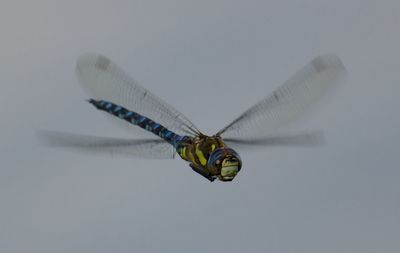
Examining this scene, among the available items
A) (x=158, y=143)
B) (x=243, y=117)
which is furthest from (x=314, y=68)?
(x=158, y=143)

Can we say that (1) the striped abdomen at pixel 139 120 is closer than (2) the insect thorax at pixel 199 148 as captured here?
No

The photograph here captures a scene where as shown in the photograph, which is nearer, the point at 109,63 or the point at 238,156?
the point at 238,156

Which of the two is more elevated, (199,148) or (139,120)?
(139,120)

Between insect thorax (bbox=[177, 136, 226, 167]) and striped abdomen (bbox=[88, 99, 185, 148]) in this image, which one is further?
striped abdomen (bbox=[88, 99, 185, 148])

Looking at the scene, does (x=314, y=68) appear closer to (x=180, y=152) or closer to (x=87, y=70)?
(x=180, y=152)

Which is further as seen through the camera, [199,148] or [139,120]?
[139,120]

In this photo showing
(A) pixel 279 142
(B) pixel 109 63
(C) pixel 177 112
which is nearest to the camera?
(A) pixel 279 142

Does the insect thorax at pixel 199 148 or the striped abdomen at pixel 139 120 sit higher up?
the striped abdomen at pixel 139 120

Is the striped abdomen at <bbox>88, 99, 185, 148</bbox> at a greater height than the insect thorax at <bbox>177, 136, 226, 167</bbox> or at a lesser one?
greater
